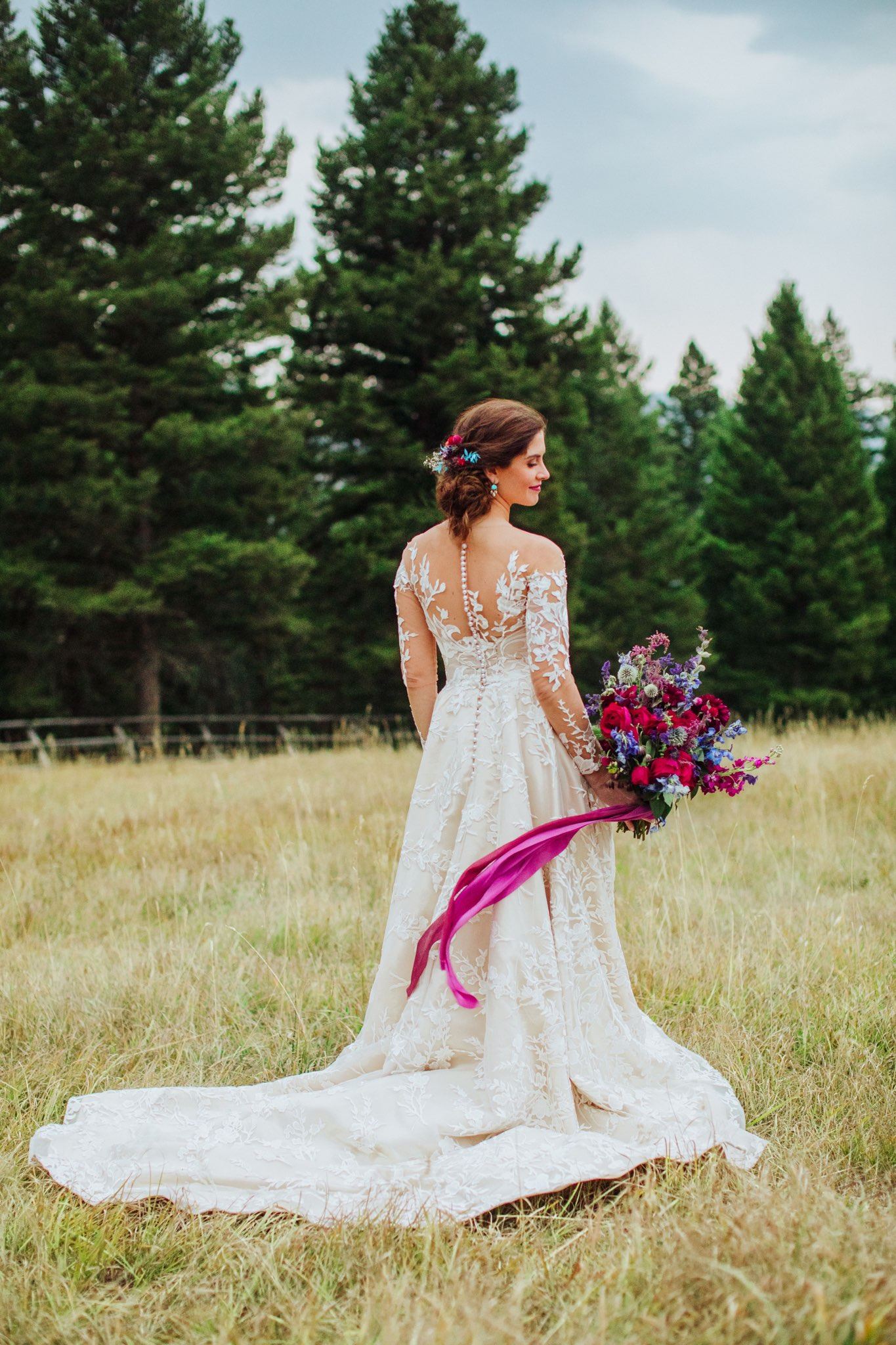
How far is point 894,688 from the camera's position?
83.1 ft

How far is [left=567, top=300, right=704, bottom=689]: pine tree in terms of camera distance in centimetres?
2470

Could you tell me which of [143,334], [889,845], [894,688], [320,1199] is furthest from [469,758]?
[894,688]

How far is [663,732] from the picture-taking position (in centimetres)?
285

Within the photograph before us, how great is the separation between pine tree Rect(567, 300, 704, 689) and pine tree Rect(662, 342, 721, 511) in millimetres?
7987

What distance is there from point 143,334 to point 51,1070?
15.2 m

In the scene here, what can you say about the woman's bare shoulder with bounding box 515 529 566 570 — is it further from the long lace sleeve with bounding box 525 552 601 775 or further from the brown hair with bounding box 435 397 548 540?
the brown hair with bounding box 435 397 548 540

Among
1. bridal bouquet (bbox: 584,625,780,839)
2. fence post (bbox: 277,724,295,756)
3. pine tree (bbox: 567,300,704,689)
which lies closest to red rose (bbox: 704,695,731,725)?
bridal bouquet (bbox: 584,625,780,839)

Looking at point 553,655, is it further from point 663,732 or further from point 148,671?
point 148,671

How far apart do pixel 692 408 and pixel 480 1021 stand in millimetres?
36614

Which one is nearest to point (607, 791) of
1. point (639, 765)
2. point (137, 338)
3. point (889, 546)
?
point (639, 765)

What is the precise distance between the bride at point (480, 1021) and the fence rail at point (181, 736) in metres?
7.32

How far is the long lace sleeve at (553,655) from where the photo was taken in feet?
9.56

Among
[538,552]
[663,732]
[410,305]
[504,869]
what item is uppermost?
[410,305]

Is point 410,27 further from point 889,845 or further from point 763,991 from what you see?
point 763,991
